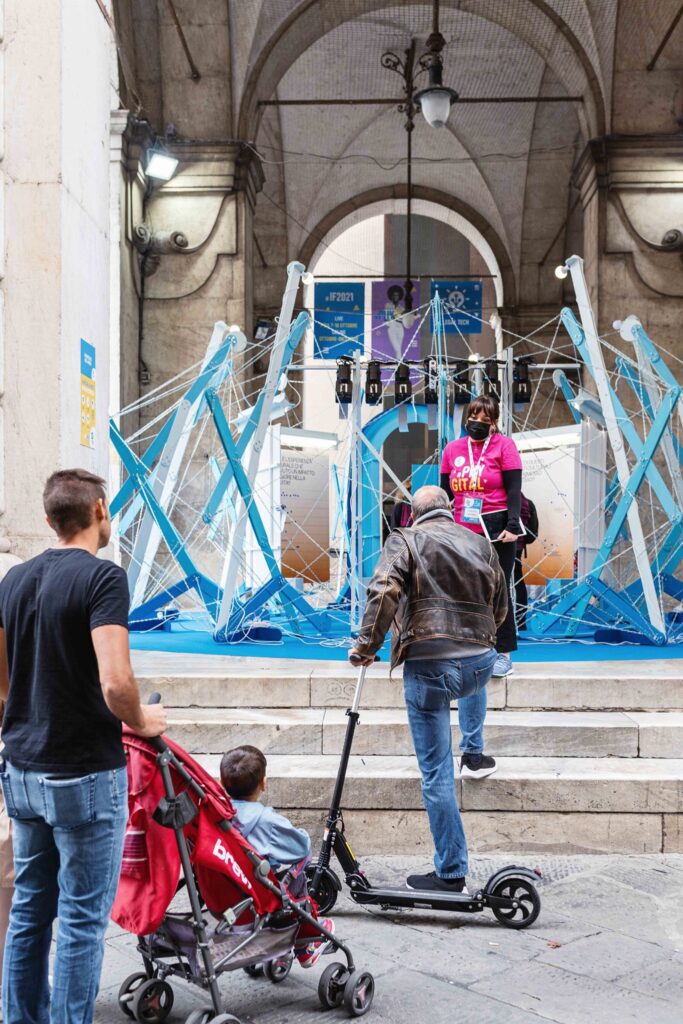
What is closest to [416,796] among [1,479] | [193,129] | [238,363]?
[1,479]

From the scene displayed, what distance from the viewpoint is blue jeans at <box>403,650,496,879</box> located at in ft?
14.1

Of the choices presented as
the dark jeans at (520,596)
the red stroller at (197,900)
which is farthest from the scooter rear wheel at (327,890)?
the dark jeans at (520,596)

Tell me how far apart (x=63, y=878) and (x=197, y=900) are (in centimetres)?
51

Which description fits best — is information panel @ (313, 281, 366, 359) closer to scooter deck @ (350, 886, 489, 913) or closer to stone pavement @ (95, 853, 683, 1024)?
stone pavement @ (95, 853, 683, 1024)

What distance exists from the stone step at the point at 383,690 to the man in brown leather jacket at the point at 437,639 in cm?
178

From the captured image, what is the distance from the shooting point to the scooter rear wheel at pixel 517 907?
420 centimetres

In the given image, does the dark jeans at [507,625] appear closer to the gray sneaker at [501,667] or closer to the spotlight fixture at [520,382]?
the gray sneaker at [501,667]

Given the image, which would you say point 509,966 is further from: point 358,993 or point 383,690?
point 383,690

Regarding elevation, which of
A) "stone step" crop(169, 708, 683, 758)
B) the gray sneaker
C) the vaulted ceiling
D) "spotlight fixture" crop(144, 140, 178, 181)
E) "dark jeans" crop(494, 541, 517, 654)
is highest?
the vaulted ceiling

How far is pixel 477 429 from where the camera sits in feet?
19.8

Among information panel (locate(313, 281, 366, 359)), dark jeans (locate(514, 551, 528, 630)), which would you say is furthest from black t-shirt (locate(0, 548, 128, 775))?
information panel (locate(313, 281, 366, 359))

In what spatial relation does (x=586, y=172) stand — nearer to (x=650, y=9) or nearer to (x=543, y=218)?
(x=650, y=9)

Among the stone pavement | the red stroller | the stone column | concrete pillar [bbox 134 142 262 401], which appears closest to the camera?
the red stroller

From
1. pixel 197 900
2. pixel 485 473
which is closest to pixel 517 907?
pixel 197 900
